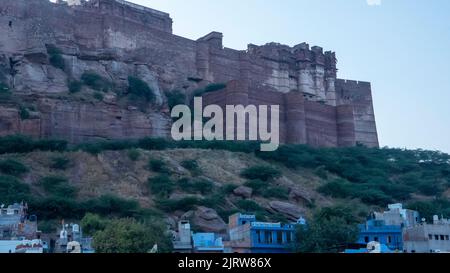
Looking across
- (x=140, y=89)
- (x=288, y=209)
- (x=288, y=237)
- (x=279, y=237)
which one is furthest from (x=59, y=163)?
(x=288, y=237)

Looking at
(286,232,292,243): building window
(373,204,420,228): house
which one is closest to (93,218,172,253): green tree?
(286,232,292,243): building window

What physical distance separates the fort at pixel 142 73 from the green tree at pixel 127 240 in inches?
354

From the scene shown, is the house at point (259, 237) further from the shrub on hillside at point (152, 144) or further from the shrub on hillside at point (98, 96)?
the shrub on hillside at point (98, 96)

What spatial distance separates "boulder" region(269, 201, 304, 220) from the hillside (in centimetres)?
3

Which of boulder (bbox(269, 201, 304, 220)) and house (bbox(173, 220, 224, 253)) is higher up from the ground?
boulder (bbox(269, 201, 304, 220))

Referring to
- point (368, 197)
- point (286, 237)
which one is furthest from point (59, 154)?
point (368, 197)

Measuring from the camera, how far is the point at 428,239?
15.6 meters

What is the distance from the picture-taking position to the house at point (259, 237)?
15.6 metres

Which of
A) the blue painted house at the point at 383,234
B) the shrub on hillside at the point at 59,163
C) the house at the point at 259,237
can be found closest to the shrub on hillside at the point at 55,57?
the shrub on hillside at the point at 59,163

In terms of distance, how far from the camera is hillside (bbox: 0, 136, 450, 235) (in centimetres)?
1862

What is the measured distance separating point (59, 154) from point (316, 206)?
7890mm

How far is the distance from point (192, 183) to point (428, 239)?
26.3 feet

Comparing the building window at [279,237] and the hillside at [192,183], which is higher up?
the hillside at [192,183]

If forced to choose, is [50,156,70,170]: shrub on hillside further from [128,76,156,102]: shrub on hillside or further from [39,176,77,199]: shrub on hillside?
[128,76,156,102]: shrub on hillside
